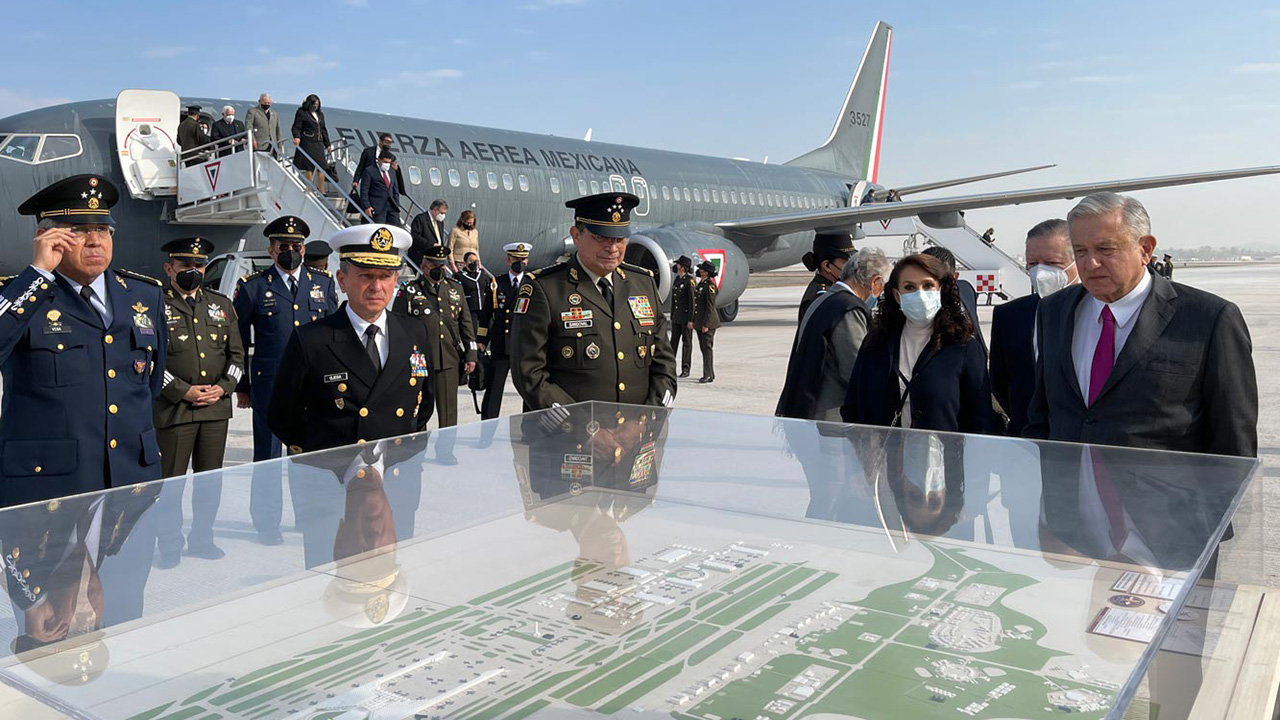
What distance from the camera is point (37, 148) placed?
9.85m

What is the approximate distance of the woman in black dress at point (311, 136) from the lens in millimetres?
11344

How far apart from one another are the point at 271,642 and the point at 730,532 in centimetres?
100

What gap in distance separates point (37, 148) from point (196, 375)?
22.4ft

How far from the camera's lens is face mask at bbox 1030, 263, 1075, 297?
159 inches

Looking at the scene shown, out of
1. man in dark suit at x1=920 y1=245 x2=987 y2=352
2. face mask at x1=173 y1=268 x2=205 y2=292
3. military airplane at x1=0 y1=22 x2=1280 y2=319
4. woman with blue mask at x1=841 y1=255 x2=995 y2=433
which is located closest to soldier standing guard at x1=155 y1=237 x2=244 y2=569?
face mask at x1=173 y1=268 x2=205 y2=292

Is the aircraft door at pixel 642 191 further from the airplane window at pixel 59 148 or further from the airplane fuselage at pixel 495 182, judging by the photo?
the airplane window at pixel 59 148

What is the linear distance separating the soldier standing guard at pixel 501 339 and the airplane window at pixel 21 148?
16.7 feet

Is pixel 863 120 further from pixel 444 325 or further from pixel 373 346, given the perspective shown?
pixel 373 346

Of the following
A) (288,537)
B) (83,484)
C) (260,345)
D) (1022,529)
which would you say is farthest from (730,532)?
(260,345)

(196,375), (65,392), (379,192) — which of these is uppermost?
(379,192)

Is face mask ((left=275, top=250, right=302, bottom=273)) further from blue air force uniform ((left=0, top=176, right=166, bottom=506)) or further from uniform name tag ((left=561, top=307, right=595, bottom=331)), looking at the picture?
uniform name tag ((left=561, top=307, right=595, bottom=331))

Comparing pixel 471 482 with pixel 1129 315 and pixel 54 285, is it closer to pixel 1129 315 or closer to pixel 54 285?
pixel 54 285

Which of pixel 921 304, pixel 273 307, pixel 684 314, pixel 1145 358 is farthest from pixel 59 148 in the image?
pixel 1145 358

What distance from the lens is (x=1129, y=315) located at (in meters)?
2.67
